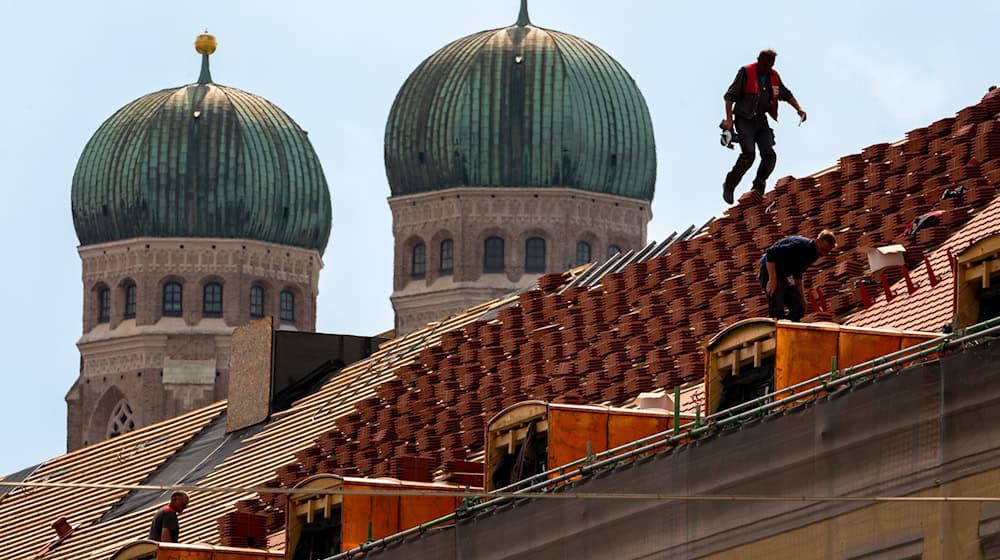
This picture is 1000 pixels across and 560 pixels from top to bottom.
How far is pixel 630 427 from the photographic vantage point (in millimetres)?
39125

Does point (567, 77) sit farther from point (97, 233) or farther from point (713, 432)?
point (713, 432)

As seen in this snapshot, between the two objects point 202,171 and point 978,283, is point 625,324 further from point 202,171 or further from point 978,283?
point 202,171

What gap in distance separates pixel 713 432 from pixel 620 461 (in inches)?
72.7

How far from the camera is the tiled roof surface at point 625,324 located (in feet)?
147

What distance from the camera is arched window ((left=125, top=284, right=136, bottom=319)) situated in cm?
15100

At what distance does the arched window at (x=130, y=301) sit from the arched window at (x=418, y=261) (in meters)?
11.3

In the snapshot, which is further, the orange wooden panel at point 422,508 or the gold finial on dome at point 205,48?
the gold finial on dome at point 205,48

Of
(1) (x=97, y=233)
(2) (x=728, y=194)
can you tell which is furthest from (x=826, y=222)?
→ (1) (x=97, y=233)

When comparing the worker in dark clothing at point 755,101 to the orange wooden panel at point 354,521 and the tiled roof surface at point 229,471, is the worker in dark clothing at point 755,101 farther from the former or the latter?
the tiled roof surface at point 229,471

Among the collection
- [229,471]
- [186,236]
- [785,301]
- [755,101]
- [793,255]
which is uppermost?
[186,236]

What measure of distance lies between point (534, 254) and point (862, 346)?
110 m

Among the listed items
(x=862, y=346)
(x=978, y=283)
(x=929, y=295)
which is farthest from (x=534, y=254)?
(x=978, y=283)

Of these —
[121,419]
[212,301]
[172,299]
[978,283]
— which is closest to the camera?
[978,283]

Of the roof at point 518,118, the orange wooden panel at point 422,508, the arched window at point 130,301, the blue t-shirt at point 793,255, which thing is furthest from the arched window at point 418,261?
the blue t-shirt at point 793,255
